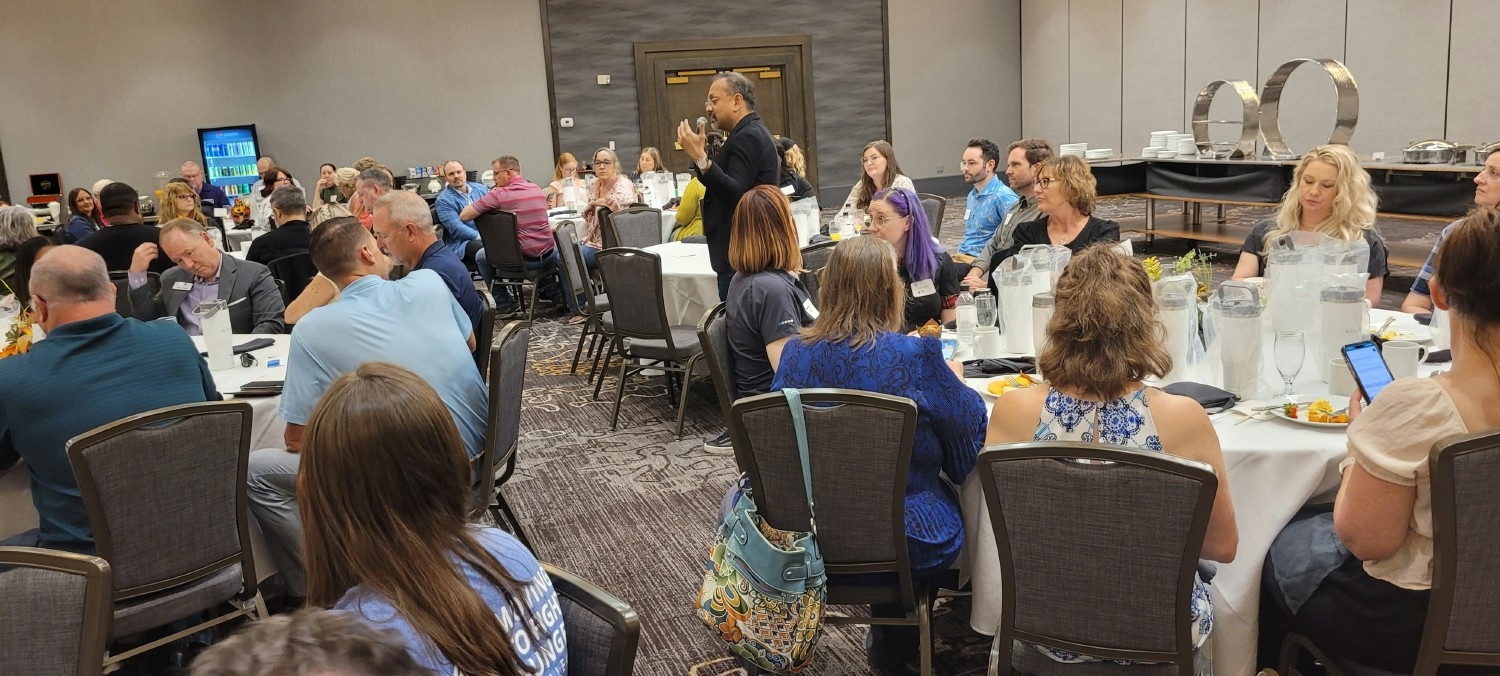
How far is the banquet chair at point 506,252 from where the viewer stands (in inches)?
310

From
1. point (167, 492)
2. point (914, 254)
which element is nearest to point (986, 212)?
point (914, 254)

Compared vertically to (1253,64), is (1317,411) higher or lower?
lower

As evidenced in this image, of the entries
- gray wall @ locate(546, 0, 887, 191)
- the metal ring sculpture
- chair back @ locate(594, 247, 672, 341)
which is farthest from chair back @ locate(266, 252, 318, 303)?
gray wall @ locate(546, 0, 887, 191)

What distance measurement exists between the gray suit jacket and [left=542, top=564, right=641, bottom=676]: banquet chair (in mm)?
3622

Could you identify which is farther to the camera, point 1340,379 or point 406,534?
point 1340,379

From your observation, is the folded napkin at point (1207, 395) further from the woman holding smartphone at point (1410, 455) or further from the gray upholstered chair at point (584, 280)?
the gray upholstered chair at point (584, 280)

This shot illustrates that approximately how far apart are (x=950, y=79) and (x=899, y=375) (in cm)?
1391

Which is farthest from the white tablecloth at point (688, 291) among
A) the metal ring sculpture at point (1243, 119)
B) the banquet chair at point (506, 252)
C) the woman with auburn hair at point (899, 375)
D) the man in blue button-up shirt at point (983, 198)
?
the metal ring sculpture at point (1243, 119)

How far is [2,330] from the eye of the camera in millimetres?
4922

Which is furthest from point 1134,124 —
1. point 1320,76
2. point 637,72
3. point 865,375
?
point 865,375

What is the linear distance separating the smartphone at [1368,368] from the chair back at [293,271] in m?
5.03

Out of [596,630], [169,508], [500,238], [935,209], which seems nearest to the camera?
[596,630]

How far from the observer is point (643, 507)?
14.2 ft

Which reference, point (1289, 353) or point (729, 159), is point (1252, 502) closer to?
point (1289, 353)
